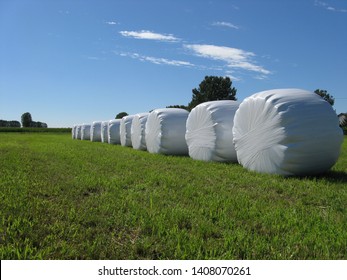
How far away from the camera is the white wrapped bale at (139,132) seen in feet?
48.5

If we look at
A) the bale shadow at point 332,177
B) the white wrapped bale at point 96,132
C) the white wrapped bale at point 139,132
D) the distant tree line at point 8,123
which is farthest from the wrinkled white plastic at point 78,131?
the distant tree line at point 8,123

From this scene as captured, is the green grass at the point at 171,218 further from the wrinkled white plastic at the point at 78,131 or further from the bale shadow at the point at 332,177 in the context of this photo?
the wrinkled white plastic at the point at 78,131

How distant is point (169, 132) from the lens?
11.9 m

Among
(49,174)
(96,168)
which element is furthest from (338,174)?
(49,174)

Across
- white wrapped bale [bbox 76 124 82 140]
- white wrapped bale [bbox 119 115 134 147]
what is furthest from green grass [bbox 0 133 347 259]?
white wrapped bale [bbox 76 124 82 140]

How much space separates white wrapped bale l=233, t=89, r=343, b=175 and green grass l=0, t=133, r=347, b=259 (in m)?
0.44

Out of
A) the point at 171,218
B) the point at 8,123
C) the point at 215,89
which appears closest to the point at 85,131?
the point at 171,218

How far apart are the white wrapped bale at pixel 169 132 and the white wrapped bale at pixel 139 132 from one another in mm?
2111

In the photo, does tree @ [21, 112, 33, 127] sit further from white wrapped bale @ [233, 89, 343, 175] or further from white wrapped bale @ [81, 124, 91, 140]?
white wrapped bale @ [233, 89, 343, 175]

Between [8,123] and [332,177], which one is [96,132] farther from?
[8,123]

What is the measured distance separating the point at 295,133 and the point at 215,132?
2954mm

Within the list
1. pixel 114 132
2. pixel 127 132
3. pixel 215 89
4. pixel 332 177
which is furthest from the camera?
pixel 215 89

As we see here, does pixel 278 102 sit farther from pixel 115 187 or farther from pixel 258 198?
pixel 115 187
